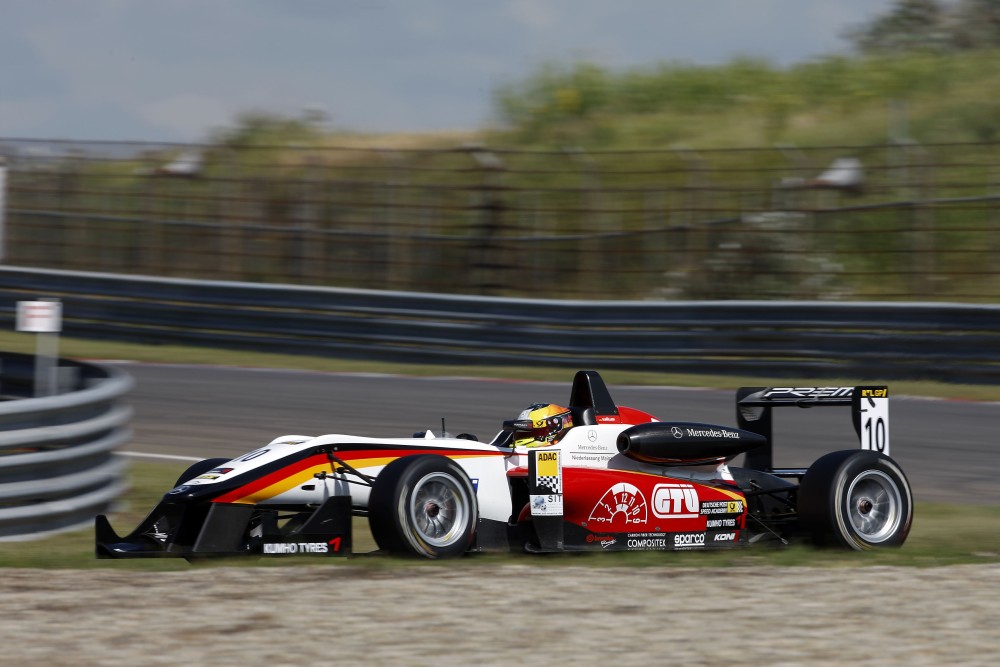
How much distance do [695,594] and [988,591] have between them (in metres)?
1.33

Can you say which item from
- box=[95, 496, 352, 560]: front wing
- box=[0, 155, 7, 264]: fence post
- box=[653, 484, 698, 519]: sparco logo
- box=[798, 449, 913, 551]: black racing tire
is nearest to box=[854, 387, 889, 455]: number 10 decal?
box=[798, 449, 913, 551]: black racing tire

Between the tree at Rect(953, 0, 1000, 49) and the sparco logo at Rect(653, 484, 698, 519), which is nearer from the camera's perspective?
the sparco logo at Rect(653, 484, 698, 519)

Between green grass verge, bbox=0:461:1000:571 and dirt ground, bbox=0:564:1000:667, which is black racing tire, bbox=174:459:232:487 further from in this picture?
dirt ground, bbox=0:564:1000:667

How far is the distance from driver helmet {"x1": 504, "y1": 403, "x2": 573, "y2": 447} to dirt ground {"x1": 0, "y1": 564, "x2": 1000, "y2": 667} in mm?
981

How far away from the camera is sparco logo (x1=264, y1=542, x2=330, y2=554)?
636 centimetres

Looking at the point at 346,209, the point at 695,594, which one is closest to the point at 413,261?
the point at 346,209

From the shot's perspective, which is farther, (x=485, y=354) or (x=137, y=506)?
(x=485, y=354)

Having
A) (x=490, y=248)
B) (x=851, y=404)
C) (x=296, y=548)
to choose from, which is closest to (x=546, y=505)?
(x=296, y=548)

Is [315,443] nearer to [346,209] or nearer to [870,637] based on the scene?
[870,637]

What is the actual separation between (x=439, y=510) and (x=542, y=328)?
35.1ft

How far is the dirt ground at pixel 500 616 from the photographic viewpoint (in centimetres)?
479

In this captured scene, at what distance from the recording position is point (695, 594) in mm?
5871

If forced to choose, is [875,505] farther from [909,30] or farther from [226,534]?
[909,30]

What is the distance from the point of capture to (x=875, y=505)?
24.8 ft
